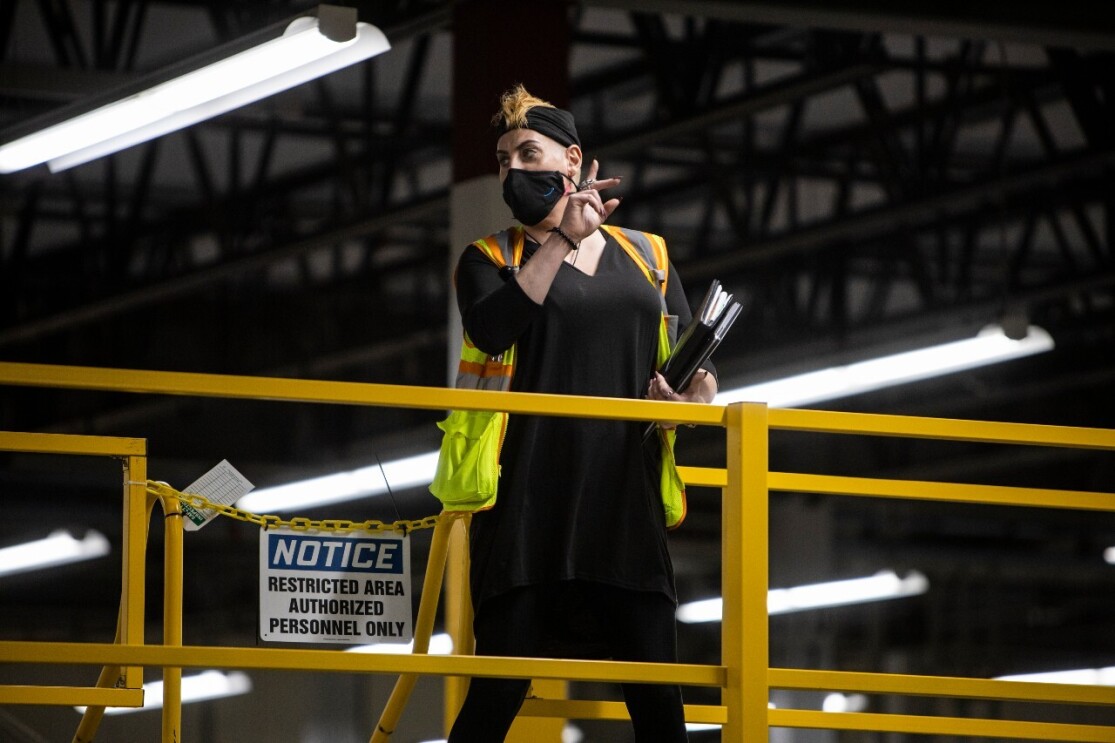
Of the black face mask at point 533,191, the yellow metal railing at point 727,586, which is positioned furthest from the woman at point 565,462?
the yellow metal railing at point 727,586

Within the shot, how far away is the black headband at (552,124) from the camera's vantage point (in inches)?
159

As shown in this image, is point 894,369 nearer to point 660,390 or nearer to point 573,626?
point 660,390

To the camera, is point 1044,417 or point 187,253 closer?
point 187,253

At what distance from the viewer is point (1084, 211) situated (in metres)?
16.9

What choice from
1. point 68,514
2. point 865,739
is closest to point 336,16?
point 68,514

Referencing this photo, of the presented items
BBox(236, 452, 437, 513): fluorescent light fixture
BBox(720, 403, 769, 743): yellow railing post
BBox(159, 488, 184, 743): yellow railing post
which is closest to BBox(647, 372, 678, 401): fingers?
BBox(720, 403, 769, 743): yellow railing post

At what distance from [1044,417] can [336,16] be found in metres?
16.1

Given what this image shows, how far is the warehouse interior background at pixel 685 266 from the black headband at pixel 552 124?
453 cm

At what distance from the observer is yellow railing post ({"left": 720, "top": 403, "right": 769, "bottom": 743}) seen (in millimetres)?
4102

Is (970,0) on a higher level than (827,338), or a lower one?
lower

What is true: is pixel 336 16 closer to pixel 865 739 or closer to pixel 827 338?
pixel 827 338

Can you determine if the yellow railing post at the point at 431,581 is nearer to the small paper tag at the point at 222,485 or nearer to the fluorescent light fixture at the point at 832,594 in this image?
the small paper tag at the point at 222,485

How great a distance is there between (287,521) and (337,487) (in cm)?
616

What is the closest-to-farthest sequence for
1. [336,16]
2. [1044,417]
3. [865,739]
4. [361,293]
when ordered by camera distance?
[336,16], [361,293], [1044,417], [865,739]
